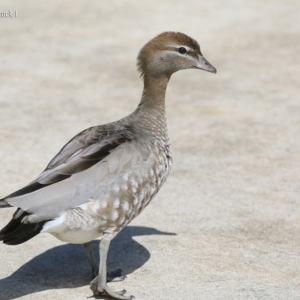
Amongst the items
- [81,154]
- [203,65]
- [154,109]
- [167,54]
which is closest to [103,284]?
[81,154]

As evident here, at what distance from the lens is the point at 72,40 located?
497 inches

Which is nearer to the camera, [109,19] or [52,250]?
[52,250]

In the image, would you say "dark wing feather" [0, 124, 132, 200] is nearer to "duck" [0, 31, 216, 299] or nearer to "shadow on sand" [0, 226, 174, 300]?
"duck" [0, 31, 216, 299]

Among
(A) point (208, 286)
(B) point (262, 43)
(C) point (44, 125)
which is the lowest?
(A) point (208, 286)

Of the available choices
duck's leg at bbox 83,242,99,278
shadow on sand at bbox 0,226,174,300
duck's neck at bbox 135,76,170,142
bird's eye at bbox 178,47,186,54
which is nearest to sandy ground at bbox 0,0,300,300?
shadow on sand at bbox 0,226,174,300

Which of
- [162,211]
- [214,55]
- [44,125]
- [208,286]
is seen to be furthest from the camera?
[214,55]

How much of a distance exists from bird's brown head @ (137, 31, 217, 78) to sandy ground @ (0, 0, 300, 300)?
1.43 m

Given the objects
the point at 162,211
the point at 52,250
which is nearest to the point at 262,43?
the point at 162,211

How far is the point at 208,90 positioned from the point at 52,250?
471 cm

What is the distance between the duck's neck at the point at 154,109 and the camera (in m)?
6.87

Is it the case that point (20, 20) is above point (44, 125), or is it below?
above

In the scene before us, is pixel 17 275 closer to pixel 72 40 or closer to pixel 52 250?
pixel 52 250

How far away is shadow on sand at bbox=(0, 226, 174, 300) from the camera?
610 cm

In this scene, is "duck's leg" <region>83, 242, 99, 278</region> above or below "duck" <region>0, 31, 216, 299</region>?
below
